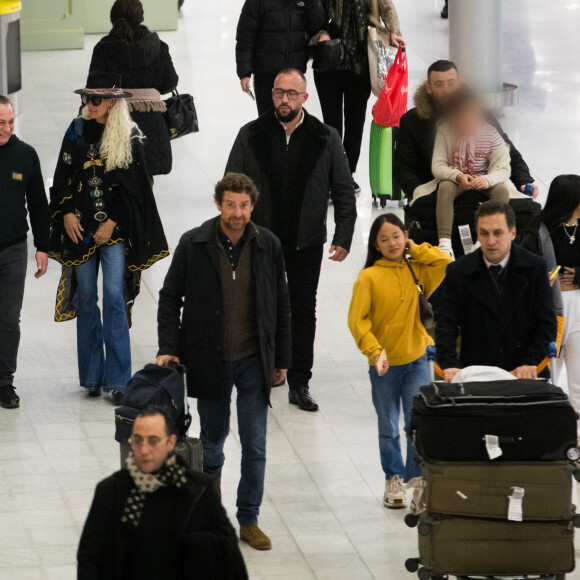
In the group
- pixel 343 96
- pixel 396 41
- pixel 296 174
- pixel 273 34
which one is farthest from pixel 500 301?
pixel 343 96

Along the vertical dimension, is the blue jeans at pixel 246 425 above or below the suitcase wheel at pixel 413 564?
above

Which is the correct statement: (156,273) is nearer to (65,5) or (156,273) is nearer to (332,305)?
(332,305)

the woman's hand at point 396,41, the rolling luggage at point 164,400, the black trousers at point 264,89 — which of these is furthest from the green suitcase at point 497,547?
the woman's hand at point 396,41

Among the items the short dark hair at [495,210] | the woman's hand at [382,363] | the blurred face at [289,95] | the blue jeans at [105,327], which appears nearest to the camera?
the short dark hair at [495,210]

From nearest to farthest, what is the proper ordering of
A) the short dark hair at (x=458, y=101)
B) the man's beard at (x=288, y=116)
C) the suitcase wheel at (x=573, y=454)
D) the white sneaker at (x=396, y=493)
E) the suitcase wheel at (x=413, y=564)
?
1. the suitcase wheel at (x=573, y=454)
2. the suitcase wheel at (x=413, y=564)
3. the white sneaker at (x=396, y=493)
4. the man's beard at (x=288, y=116)
5. the short dark hair at (x=458, y=101)

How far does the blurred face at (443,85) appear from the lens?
358 inches

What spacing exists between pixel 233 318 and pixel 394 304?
0.88 m

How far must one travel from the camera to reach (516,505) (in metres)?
6.13

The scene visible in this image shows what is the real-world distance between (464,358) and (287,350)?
87cm

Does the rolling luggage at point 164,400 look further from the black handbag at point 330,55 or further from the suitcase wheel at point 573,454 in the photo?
the black handbag at point 330,55

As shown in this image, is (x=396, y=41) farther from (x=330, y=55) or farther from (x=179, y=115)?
(x=179, y=115)

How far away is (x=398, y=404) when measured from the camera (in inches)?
304

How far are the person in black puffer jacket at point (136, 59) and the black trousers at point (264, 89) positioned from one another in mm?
1070

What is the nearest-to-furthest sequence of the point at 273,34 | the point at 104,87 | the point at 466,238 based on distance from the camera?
the point at 466,238 < the point at 104,87 < the point at 273,34
